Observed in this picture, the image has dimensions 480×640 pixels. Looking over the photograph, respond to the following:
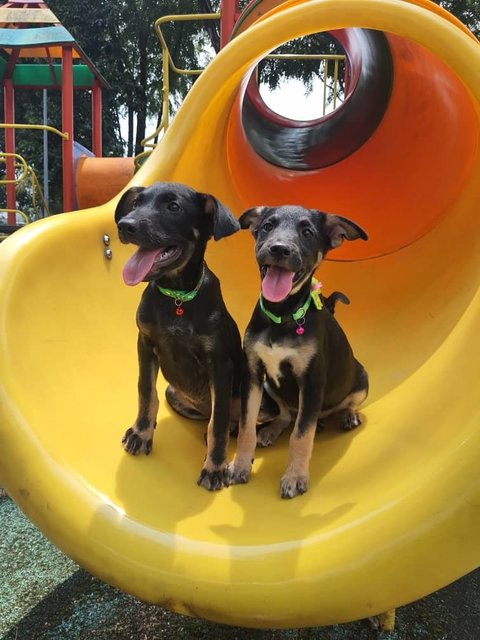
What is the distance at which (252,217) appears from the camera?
2518 mm

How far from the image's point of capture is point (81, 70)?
453 inches

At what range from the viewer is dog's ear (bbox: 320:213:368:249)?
2350 millimetres

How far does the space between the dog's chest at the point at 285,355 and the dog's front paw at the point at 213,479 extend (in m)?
0.46

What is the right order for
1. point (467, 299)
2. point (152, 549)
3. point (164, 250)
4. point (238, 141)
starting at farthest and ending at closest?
point (238, 141), point (467, 299), point (164, 250), point (152, 549)

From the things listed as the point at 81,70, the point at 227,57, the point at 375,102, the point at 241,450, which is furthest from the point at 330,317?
the point at 81,70

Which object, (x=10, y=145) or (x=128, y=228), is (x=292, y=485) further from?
(x=10, y=145)

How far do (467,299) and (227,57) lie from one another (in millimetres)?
1883

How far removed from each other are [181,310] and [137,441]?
606 millimetres

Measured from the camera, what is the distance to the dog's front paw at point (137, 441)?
2398 millimetres

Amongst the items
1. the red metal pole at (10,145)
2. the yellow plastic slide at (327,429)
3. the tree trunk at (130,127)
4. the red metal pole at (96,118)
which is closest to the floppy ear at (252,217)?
the yellow plastic slide at (327,429)

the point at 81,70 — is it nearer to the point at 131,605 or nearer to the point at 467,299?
the point at 467,299

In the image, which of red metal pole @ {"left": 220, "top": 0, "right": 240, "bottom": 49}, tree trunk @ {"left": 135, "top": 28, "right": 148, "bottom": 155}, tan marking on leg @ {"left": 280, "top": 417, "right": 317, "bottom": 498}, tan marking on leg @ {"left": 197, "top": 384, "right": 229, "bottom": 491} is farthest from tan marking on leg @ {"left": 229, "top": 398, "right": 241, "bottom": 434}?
A: tree trunk @ {"left": 135, "top": 28, "right": 148, "bottom": 155}

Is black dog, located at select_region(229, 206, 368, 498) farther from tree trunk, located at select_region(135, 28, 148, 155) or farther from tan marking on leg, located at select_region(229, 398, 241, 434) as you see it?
tree trunk, located at select_region(135, 28, 148, 155)

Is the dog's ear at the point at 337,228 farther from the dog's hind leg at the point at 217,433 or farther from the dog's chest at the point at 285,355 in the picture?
the dog's hind leg at the point at 217,433
